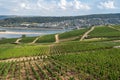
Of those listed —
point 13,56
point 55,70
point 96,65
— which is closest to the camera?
point 55,70

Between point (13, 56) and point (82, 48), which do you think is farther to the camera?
point (82, 48)

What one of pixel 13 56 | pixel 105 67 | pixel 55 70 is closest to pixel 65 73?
pixel 55 70

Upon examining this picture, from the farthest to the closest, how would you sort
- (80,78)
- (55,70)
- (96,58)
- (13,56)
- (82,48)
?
1. (82,48)
2. (13,56)
3. (96,58)
4. (55,70)
5. (80,78)

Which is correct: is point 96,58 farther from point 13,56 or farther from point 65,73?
point 13,56

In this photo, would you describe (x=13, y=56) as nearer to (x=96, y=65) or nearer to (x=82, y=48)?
(x=82, y=48)

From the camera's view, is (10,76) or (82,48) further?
(82,48)

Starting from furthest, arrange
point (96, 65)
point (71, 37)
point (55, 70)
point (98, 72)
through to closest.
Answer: point (71, 37) → point (96, 65) → point (55, 70) → point (98, 72)

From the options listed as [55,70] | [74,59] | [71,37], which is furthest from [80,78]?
[71,37]

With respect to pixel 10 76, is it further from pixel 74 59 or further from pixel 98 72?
pixel 74 59

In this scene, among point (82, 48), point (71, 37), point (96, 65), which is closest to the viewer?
point (96, 65)
